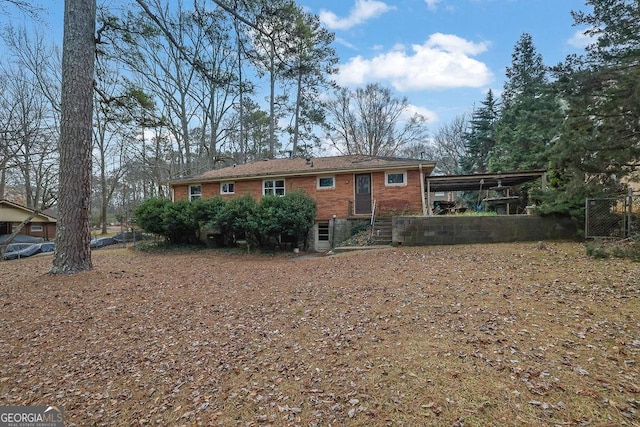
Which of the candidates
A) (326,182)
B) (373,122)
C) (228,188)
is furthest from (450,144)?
(228,188)

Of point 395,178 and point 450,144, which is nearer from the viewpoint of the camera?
point 395,178

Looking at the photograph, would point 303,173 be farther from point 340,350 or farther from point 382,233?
point 340,350

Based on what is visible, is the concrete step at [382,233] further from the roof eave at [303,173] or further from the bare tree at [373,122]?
the bare tree at [373,122]

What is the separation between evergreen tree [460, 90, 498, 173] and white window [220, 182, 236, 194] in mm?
24567

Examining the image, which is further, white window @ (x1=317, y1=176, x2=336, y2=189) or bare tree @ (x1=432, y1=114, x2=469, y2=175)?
bare tree @ (x1=432, y1=114, x2=469, y2=175)

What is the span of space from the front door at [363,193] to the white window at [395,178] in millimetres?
873

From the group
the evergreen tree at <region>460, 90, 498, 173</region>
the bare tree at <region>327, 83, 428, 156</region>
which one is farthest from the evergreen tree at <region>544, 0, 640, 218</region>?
the evergreen tree at <region>460, 90, 498, 173</region>

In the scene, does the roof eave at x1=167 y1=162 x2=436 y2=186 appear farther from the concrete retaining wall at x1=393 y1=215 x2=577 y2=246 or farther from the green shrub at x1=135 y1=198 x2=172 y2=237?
the concrete retaining wall at x1=393 y1=215 x2=577 y2=246

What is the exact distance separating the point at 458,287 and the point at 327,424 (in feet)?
13.6

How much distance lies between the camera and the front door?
14.6 m

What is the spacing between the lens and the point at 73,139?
704cm

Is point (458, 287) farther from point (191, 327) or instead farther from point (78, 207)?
point (78, 207)

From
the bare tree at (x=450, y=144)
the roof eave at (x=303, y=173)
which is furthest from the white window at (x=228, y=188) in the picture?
→ the bare tree at (x=450, y=144)

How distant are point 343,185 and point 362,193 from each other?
1.02 meters
